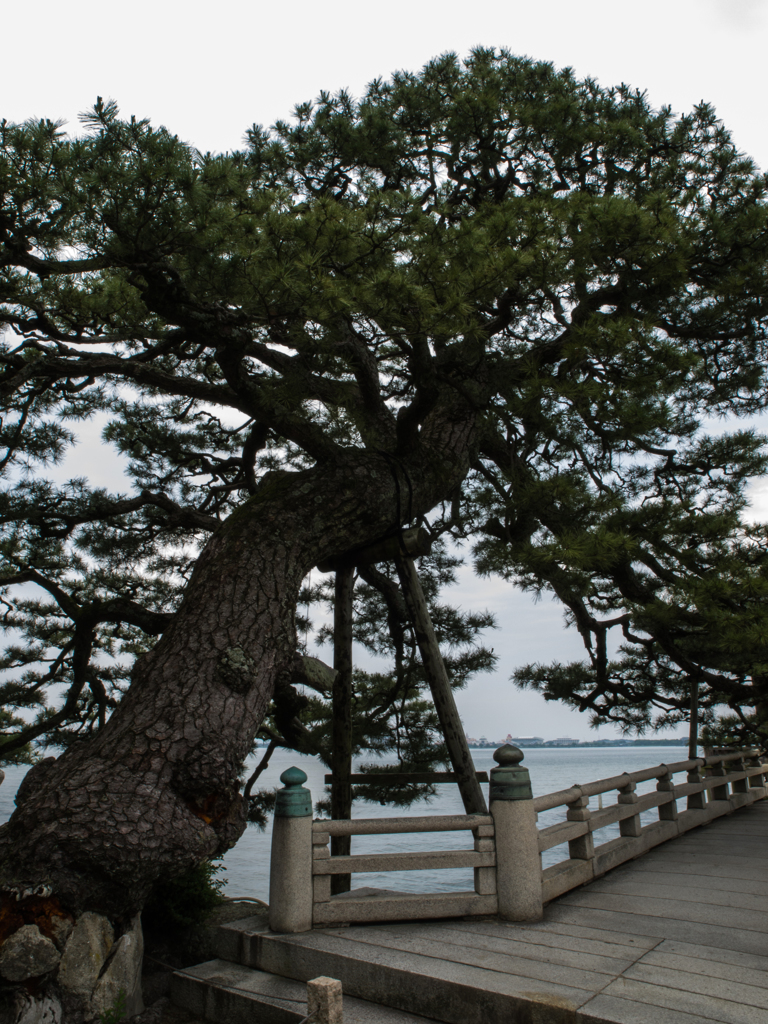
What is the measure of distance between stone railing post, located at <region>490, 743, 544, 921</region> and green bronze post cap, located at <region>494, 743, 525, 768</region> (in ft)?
0.14

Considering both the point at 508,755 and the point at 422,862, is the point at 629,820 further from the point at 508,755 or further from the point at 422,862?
the point at 422,862

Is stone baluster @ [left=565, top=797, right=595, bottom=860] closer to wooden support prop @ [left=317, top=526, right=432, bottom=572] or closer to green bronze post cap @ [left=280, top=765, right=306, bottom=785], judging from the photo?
green bronze post cap @ [left=280, top=765, right=306, bottom=785]

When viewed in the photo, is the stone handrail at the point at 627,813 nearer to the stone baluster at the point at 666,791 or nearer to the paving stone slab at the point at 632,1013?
the stone baluster at the point at 666,791

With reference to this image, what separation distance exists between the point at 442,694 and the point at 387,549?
3.33ft

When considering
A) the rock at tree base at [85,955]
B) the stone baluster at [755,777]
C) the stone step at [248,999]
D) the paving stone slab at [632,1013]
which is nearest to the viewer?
the paving stone slab at [632,1013]

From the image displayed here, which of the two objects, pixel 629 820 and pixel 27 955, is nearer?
pixel 27 955

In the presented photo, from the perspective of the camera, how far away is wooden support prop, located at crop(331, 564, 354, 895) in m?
4.11

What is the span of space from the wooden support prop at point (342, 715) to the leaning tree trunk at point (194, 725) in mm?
766

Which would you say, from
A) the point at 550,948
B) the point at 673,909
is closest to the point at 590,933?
the point at 550,948

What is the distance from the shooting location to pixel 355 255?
2.89 metres

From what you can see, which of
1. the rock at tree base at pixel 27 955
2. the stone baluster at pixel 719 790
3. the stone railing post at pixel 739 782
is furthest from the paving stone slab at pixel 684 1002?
the stone railing post at pixel 739 782

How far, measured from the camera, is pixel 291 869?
2.89 meters

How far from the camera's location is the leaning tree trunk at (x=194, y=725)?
7.52ft

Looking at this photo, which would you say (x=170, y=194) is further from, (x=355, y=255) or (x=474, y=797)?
(x=474, y=797)
